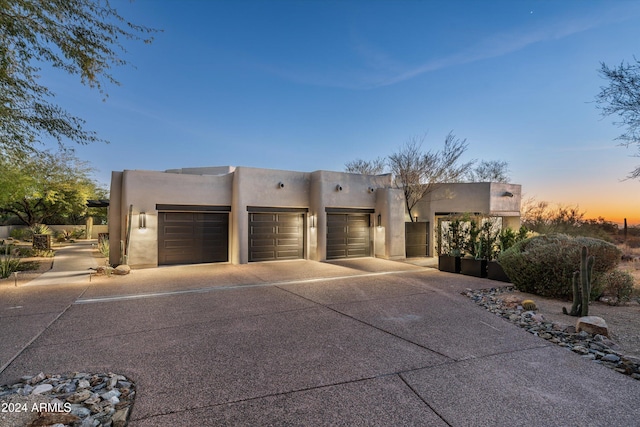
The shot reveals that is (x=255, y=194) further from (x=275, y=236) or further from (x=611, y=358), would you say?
(x=611, y=358)

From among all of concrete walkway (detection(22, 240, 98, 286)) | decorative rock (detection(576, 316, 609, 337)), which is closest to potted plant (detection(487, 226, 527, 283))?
decorative rock (detection(576, 316, 609, 337))

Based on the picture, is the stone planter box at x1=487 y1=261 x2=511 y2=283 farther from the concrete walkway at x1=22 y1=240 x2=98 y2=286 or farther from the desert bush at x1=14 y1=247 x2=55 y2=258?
the desert bush at x1=14 y1=247 x2=55 y2=258

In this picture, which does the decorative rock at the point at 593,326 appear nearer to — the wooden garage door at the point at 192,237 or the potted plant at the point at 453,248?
the potted plant at the point at 453,248

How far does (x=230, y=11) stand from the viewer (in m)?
9.63

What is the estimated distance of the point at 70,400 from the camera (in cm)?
253

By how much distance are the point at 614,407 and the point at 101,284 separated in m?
9.80

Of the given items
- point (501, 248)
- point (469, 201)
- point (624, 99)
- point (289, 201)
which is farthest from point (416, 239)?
point (624, 99)

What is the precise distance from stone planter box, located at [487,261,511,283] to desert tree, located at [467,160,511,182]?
61.8 ft

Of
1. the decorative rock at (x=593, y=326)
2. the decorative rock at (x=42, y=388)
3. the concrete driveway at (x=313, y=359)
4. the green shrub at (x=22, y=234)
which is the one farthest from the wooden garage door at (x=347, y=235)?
the green shrub at (x=22, y=234)

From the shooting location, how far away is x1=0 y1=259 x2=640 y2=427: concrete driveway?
2.44 meters

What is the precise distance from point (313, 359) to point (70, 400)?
2.22 m

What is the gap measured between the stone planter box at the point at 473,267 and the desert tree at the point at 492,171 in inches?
726

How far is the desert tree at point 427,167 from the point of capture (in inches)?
595

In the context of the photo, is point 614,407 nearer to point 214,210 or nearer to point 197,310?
point 197,310
